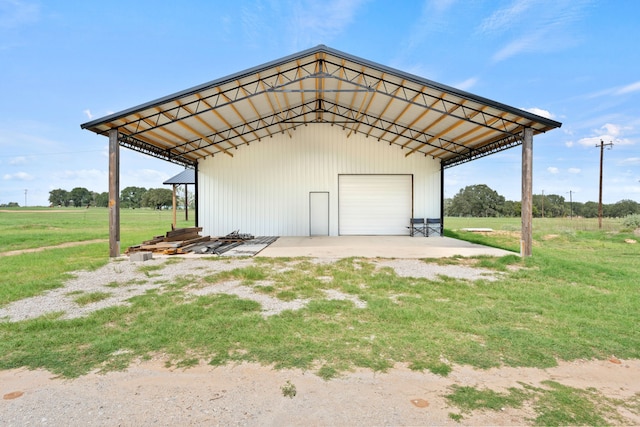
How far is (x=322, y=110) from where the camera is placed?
1389 cm

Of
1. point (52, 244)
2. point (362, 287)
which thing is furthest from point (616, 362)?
point (52, 244)

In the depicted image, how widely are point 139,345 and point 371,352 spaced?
2.41m

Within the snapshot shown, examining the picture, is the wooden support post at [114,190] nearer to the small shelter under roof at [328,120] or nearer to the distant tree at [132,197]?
the small shelter under roof at [328,120]

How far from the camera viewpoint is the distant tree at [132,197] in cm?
8362

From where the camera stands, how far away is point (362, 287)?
589 centimetres

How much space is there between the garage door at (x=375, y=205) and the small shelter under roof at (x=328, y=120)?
0.33 meters

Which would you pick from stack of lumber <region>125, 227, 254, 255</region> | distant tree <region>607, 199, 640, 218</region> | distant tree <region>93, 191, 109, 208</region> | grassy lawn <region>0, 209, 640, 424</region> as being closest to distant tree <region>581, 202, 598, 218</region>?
distant tree <region>607, 199, 640, 218</region>

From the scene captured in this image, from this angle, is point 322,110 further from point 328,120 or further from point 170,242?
point 170,242

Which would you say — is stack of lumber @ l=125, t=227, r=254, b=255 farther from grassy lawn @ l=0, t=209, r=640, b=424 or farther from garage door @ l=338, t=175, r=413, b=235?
garage door @ l=338, t=175, r=413, b=235

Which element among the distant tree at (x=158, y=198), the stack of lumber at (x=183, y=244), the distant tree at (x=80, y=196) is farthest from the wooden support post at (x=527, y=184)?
the distant tree at (x=80, y=196)

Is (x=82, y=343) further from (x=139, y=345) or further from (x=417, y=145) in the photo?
(x=417, y=145)

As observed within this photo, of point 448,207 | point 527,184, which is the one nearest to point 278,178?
point 527,184

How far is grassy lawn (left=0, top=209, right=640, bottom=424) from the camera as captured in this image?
3082 millimetres

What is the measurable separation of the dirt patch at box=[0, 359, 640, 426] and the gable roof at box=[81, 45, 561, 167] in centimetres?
795
